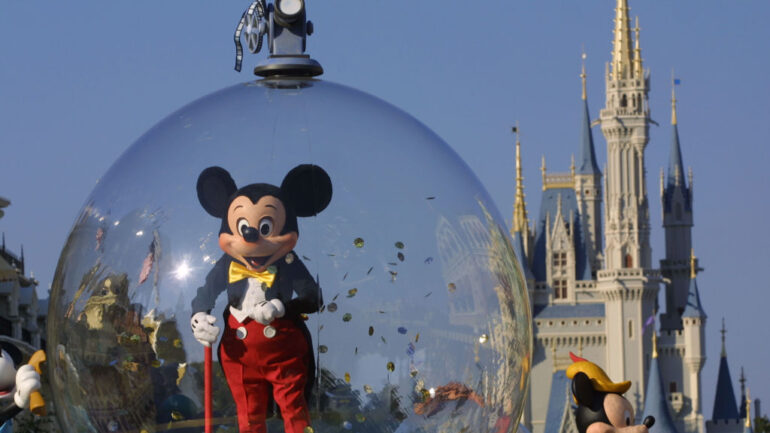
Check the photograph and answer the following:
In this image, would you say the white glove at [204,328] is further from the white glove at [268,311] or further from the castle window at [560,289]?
the castle window at [560,289]

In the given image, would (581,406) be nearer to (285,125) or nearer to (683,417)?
(285,125)

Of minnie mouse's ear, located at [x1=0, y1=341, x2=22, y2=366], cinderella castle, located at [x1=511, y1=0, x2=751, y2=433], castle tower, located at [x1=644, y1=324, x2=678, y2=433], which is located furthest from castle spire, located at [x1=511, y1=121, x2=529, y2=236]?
minnie mouse's ear, located at [x1=0, y1=341, x2=22, y2=366]

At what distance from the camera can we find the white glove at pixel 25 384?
7.11 m

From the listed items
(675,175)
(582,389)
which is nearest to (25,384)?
(582,389)

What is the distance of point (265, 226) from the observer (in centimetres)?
534

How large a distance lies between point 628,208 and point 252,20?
104999 mm

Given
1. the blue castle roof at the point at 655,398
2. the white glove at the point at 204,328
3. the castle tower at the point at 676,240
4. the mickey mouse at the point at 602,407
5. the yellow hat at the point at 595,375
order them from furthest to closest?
the castle tower at the point at 676,240, the blue castle roof at the point at 655,398, the mickey mouse at the point at 602,407, the yellow hat at the point at 595,375, the white glove at the point at 204,328

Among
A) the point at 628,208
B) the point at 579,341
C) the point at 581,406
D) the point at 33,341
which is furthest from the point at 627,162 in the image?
the point at 581,406

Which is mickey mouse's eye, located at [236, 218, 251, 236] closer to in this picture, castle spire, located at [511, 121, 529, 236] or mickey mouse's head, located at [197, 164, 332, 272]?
mickey mouse's head, located at [197, 164, 332, 272]

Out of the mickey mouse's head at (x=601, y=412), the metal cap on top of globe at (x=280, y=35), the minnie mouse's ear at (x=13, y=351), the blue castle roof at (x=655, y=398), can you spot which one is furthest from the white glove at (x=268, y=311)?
the blue castle roof at (x=655, y=398)

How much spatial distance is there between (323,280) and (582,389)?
2248mm

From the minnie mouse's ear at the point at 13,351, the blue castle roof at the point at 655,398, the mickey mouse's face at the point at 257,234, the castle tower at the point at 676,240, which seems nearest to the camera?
the mickey mouse's face at the point at 257,234

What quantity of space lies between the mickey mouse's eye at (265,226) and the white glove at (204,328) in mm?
270

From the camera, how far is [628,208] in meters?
110
